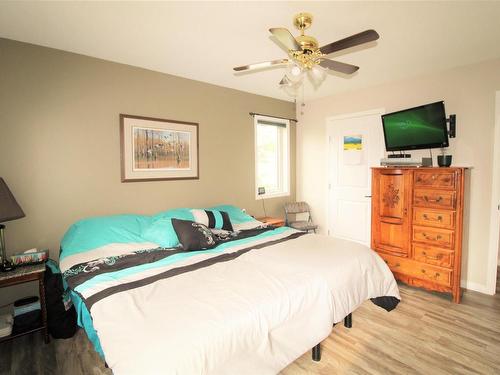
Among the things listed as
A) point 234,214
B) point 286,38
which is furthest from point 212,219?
point 286,38

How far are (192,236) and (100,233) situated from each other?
36.2 inches

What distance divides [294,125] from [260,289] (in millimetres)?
3780

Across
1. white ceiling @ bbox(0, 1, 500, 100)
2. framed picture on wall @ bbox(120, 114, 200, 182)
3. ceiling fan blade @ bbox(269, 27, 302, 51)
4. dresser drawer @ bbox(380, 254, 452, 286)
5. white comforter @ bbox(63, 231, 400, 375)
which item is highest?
white ceiling @ bbox(0, 1, 500, 100)

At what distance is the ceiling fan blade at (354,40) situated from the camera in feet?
5.44

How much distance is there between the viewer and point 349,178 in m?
4.25

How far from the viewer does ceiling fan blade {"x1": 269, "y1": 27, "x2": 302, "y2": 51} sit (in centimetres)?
163

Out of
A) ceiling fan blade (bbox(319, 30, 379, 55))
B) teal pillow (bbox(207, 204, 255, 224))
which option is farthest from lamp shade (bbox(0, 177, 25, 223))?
ceiling fan blade (bbox(319, 30, 379, 55))

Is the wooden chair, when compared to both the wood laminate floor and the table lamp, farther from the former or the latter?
the table lamp

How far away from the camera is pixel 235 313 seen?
4.66 ft

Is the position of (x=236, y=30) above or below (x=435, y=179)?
above

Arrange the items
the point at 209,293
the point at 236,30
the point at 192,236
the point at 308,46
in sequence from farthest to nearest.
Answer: the point at 192,236 < the point at 236,30 < the point at 308,46 < the point at 209,293

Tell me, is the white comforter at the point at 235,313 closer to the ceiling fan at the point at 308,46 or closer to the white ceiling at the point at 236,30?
the ceiling fan at the point at 308,46

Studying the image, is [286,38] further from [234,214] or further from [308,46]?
[234,214]

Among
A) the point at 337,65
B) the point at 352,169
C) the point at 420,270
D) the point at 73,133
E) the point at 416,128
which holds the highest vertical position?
the point at 337,65
